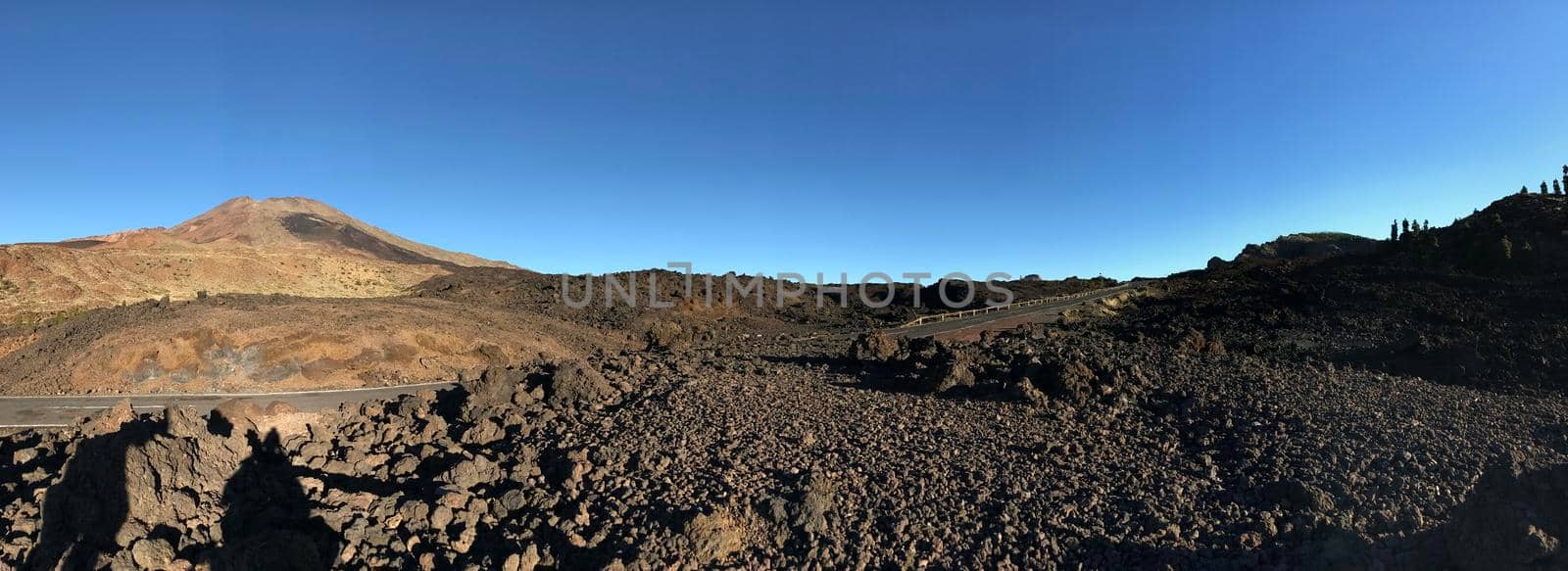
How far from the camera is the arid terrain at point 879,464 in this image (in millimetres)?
6863

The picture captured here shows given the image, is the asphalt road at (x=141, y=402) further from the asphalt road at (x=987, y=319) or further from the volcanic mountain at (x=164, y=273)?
the asphalt road at (x=987, y=319)

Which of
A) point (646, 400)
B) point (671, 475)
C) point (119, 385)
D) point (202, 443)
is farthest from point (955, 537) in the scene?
point (119, 385)

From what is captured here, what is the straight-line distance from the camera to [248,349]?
71.9 feet

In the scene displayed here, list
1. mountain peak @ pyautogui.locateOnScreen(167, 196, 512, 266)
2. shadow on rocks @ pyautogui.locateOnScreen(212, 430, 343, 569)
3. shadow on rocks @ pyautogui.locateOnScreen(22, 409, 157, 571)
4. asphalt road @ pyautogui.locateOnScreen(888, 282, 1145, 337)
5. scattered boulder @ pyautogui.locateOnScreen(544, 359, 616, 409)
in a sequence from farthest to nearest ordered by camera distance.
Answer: mountain peak @ pyautogui.locateOnScreen(167, 196, 512, 266), asphalt road @ pyautogui.locateOnScreen(888, 282, 1145, 337), scattered boulder @ pyautogui.locateOnScreen(544, 359, 616, 409), shadow on rocks @ pyautogui.locateOnScreen(22, 409, 157, 571), shadow on rocks @ pyautogui.locateOnScreen(212, 430, 343, 569)

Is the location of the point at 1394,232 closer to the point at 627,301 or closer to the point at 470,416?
the point at 627,301

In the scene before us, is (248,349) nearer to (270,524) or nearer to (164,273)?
(270,524)

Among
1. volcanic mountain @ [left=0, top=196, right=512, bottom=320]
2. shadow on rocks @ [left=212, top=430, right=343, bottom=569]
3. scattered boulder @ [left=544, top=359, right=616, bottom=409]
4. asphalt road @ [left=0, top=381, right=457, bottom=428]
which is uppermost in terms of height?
volcanic mountain @ [left=0, top=196, right=512, bottom=320]

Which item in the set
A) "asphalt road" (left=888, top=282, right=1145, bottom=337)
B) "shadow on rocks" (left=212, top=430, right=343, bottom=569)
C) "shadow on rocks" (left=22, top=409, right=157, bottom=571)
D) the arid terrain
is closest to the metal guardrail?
"asphalt road" (left=888, top=282, right=1145, bottom=337)

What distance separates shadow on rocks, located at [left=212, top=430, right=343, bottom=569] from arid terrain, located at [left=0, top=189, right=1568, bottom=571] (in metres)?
0.04

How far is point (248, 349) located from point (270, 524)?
18044 mm

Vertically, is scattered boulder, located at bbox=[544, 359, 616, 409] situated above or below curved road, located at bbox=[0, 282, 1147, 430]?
above

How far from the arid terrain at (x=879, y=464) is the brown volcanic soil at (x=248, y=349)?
107 centimetres

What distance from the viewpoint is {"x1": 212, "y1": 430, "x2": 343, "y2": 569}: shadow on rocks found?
7.47 m

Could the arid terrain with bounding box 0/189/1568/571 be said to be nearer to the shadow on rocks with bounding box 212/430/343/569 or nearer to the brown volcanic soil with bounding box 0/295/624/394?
the shadow on rocks with bounding box 212/430/343/569
